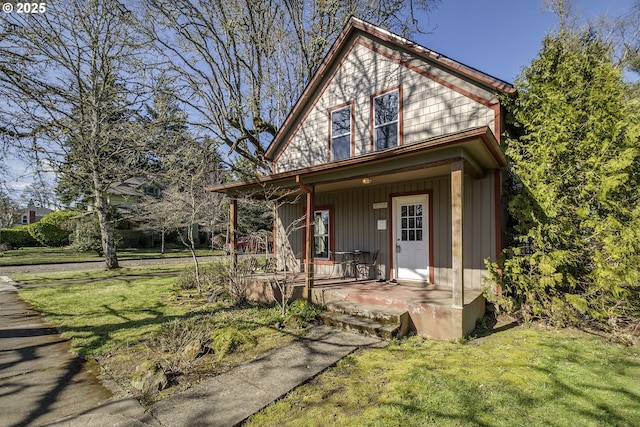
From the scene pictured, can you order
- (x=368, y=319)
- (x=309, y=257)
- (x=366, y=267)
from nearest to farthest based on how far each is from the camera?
(x=368, y=319)
(x=309, y=257)
(x=366, y=267)

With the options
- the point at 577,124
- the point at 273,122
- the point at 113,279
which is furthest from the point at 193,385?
the point at 273,122

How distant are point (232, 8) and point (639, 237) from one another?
1424 cm

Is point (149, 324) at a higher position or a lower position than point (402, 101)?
lower

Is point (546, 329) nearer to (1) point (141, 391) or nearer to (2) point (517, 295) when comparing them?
(2) point (517, 295)

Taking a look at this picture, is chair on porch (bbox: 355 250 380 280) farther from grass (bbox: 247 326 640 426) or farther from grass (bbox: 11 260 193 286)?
grass (bbox: 11 260 193 286)

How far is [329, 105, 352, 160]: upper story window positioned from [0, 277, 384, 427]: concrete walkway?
17.5ft

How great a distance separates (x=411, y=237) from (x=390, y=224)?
615 millimetres

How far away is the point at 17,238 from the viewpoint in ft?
76.9

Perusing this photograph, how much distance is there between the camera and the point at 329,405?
3.22 metres

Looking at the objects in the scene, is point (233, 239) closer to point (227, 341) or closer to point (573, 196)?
point (227, 341)

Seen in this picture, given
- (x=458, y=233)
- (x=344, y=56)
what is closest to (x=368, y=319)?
(x=458, y=233)

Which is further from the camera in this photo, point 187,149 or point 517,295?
point 187,149

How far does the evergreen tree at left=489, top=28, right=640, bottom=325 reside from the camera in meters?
5.11

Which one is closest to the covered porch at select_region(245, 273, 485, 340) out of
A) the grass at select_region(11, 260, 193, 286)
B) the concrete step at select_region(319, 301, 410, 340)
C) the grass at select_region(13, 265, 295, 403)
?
the concrete step at select_region(319, 301, 410, 340)
